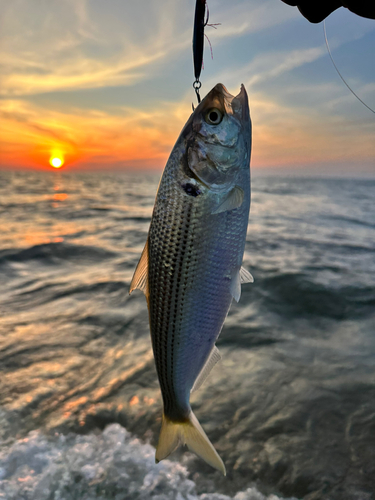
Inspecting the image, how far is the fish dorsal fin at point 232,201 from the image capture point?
6.46 ft

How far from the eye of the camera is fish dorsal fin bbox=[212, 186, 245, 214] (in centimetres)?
197

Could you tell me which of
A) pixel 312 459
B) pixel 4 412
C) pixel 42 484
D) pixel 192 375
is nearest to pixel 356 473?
pixel 312 459

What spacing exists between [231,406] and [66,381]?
2.24 metres

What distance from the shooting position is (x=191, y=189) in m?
1.99

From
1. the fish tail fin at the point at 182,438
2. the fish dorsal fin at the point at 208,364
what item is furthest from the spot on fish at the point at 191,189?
the fish tail fin at the point at 182,438

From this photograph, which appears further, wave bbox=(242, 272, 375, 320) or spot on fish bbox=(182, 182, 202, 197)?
wave bbox=(242, 272, 375, 320)

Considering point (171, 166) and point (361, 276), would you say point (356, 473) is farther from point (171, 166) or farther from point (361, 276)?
point (361, 276)

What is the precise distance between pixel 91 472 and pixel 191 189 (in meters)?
2.98

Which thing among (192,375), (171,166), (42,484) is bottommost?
(42,484)

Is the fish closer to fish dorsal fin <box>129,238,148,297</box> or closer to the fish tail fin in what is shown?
fish dorsal fin <box>129,238,148,297</box>

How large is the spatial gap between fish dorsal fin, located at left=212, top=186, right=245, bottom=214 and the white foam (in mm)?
2714

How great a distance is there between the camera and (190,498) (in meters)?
3.13

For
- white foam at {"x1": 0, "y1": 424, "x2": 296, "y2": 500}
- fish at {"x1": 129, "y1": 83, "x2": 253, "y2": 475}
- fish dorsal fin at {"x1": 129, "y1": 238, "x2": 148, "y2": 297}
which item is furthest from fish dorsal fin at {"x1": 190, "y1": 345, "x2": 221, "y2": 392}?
white foam at {"x1": 0, "y1": 424, "x2": 296, "y2": 500}

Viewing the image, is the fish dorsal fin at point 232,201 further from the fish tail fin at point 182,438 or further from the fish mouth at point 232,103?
the fish tail fin at point 182,438
